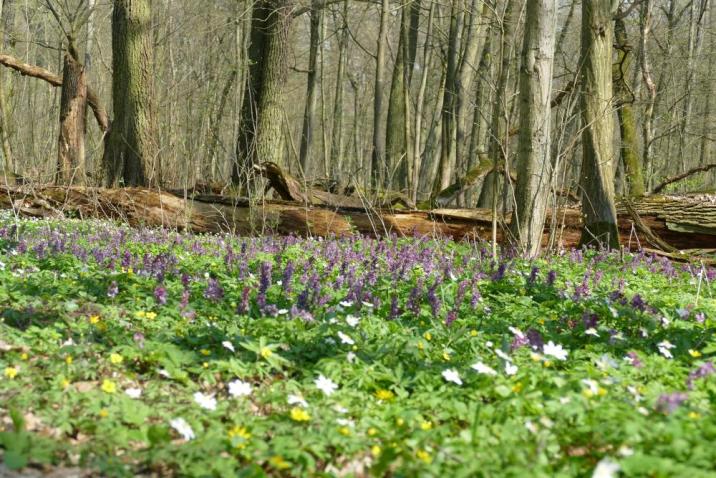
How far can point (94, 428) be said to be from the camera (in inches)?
106

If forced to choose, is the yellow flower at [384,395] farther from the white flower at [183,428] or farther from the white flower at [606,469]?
the white flower at [606,469]

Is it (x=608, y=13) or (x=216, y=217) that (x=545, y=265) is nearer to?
(x=608, y=13)

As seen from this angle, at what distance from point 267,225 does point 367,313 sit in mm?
5961

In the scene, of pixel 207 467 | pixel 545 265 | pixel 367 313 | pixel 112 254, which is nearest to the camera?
pixel 207 467

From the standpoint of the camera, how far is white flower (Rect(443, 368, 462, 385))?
3231 millimetres

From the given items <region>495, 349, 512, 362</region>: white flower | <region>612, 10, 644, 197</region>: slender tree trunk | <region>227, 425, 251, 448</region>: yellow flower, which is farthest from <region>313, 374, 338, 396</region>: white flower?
<region>612, 10, 644, 197</region>: slender tree trunk

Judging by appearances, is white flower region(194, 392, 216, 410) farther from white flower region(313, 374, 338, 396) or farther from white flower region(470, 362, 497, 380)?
white flower region(470, 362, 497, 380)

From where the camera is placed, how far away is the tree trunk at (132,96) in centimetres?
1278

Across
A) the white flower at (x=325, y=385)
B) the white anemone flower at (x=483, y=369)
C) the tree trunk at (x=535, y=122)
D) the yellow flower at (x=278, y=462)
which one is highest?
the tree trunk at (x=535, y=122)

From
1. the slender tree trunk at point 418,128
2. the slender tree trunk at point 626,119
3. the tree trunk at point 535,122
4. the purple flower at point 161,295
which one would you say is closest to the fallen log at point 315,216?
the tree trunk at point 535,122

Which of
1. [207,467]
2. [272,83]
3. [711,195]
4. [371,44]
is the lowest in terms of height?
[207,467]

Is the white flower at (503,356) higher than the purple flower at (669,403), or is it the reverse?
the purple flower at (669,403)

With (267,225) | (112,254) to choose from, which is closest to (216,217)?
(267,225)

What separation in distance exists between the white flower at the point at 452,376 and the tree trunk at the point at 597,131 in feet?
20.4
